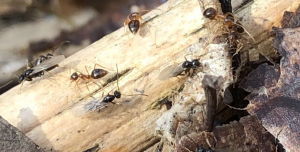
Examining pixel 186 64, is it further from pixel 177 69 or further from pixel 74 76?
pixel 74 76

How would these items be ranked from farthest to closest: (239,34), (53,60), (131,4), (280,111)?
(131,4) < (53,60) < (239,34) < (280,111)

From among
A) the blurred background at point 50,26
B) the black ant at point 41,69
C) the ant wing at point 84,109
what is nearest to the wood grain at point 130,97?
the ant wing at point 84,109

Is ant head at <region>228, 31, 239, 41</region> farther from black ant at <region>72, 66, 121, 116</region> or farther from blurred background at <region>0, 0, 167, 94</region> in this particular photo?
blurred background at <region>0, 0, 167, 94</region>

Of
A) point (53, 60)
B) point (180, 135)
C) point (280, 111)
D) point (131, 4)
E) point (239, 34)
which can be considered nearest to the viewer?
point (280, 111)

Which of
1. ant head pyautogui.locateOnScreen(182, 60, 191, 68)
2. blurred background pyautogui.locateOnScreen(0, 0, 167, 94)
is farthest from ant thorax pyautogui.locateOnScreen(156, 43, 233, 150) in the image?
blurred background pyautogui.locateOnScreen(0, 0, 167, 94)

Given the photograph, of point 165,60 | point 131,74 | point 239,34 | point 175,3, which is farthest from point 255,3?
point 131,74

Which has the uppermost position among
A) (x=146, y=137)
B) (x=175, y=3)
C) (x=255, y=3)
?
(x=175, y=3)

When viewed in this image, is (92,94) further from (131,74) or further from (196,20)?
(196,20)

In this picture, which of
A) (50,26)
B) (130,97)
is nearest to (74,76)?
(130,97)
